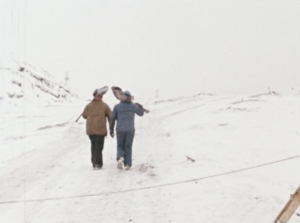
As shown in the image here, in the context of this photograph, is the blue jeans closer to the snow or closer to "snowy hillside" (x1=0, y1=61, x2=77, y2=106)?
the snow

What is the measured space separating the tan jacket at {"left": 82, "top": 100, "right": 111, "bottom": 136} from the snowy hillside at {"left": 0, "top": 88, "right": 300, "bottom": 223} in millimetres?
729

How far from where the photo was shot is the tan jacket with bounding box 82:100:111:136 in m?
8.71

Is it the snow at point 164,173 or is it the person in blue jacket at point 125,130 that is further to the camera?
the person in blue jacket at point 125,130

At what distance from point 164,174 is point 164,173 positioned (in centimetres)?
7

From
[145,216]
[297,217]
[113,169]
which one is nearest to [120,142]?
[113,169]

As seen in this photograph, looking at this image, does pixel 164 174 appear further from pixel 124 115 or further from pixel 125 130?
pixel 124 115

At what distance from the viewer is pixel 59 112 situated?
703 inches

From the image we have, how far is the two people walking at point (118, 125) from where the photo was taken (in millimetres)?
8492

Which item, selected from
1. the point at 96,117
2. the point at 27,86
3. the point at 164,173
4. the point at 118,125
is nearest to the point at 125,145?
the point at 118,125

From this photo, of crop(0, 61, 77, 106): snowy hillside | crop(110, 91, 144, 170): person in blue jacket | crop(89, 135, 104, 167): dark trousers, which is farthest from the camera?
crop(0, 61, 77, 106): snowy hillside

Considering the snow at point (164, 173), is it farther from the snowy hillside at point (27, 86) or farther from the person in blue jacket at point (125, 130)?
the snowy hillside at point (27, 86)

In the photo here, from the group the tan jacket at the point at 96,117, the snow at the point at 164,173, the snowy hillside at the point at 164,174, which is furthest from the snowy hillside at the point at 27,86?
the tan jacket at the point at 96,117

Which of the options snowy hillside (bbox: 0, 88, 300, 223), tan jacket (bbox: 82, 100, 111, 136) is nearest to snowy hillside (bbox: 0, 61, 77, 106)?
snowy hillside (bbox: 0, 88, 300, 223)

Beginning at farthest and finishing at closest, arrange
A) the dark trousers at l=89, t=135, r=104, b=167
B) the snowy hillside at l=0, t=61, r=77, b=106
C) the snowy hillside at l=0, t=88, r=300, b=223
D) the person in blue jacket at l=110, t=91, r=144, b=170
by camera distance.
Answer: the snowy hillside at l=0, t=61, r=77, b=106 < the dark trousers at l=89, t=135, r=104, b=167 < the person in blue jacket at l=110, t=91, r=144, b=170 < the snowy hillside at l=0, t=88, r=300, b=223
